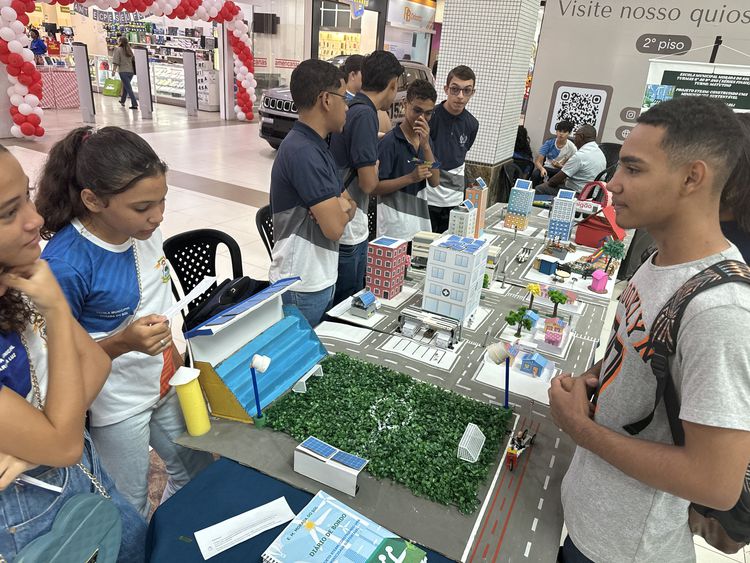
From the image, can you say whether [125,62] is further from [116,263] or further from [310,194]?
[116,263]

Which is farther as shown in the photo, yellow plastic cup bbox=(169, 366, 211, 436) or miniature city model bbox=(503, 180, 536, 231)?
miniature city model bbox=(503, 180, 536, 231)

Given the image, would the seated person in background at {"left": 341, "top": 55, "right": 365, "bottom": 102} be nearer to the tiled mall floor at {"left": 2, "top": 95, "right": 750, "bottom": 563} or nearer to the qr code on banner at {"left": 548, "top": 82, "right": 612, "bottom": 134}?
the tiled mall floor at {"left": 2, "top": 95, "right": 750, "bottom": 563}

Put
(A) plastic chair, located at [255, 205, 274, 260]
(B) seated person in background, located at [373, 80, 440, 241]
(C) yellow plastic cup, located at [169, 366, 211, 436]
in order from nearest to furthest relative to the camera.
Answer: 1. (C) yellow plastic cup, located at [169, 366, 211, 436]
2. (A) plastic chair, located at [255, 205, 274, 260]
3. (B) seated person in background, located at [373, 80, 440, 241]

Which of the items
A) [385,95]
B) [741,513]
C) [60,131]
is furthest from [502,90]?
[60,131]

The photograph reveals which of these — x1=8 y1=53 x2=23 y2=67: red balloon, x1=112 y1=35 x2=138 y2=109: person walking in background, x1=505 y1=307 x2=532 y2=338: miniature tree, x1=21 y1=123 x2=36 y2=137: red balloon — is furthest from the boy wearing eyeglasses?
x1=112 y1=35 x2=138 y2=109: person walking in background

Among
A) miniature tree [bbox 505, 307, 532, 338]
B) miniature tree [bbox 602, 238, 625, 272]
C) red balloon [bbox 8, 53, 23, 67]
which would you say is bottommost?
miniature tree [bbox 505, 307, 532, 338]

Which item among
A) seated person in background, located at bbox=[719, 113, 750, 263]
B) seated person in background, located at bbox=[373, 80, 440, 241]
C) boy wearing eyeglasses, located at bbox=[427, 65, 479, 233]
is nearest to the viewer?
seated person in background, located at bbox=[719, 113, 750, 263]

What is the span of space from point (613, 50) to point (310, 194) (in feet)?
19.0

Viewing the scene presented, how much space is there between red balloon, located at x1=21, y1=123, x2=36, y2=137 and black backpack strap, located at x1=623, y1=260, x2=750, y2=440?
31.9 ft

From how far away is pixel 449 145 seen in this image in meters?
3.57

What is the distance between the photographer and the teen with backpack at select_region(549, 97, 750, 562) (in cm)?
86

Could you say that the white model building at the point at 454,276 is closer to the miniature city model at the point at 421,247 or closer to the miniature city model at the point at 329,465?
the miniature city model at the point at 421,247

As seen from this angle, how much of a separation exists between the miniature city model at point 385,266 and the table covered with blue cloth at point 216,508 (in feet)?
4.01

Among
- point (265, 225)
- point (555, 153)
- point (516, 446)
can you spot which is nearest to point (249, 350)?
point (516, 446)
